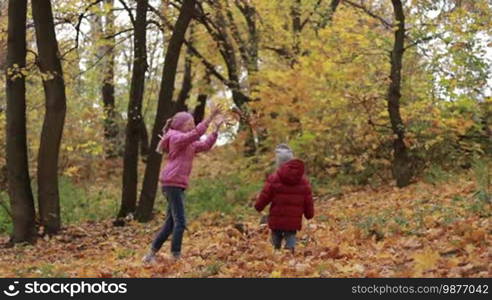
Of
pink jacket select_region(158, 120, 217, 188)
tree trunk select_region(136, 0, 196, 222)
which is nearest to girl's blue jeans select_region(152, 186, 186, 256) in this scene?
pink jacket select_region(158, 120, 217, 188)

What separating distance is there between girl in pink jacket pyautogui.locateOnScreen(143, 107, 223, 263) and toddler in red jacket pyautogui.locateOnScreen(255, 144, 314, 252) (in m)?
0.92

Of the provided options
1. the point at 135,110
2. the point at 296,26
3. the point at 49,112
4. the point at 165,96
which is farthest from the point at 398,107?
the point at 49,112

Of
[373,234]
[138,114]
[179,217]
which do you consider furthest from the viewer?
[138,114]

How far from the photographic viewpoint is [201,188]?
23.2 m

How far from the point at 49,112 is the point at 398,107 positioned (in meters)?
7.48

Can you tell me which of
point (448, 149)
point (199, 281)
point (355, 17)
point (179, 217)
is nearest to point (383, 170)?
point (448, 149)

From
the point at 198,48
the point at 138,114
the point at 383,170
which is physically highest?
the point at 198,48

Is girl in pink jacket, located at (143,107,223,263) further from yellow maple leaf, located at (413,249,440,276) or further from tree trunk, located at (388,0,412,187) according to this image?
tree trunk, located at (388,0,412,187)

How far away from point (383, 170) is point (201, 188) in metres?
6.42

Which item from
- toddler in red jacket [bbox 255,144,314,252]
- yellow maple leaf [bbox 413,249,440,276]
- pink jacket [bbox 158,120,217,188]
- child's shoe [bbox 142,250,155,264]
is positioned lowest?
child's shoe [bbox 142,250,155,264]

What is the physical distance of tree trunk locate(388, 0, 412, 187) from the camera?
1645cm

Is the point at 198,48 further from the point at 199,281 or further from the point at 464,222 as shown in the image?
the point at 199,281

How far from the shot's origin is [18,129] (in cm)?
1392

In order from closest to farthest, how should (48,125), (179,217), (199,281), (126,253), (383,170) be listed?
(199,281)
(179,217)
(126,253)
(48,125)
(383,170)
